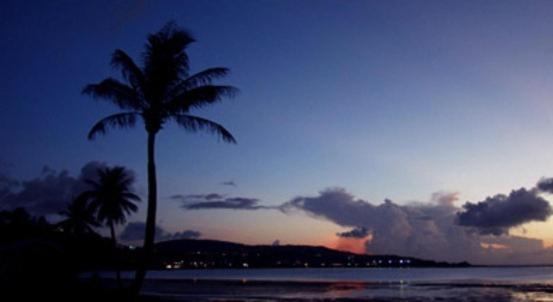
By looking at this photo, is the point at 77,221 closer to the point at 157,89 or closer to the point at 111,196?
the point at 111,196

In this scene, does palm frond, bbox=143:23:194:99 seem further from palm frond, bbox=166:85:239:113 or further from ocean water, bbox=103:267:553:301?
ocean water, bbox=103:267:553:301

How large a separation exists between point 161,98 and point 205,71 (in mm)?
2013

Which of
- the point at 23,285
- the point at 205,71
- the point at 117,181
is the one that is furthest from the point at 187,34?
the point at 117,181

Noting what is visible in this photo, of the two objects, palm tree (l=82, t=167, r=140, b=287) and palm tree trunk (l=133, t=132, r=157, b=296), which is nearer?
palm tree trunk (l=133, t=132, r=157, b=296)

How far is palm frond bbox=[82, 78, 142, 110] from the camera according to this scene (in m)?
19.3

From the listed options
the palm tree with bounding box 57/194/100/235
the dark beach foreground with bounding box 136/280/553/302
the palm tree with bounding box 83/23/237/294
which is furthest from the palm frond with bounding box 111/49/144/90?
the palm tree with bounding box 57/194/100/235

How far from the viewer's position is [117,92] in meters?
19.4

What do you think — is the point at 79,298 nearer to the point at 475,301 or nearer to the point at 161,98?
the point at 161,98

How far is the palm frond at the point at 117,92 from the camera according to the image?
1930 centimetres

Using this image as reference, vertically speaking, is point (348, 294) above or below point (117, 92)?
below

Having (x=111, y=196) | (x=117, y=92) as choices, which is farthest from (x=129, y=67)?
(x=111, y=196)

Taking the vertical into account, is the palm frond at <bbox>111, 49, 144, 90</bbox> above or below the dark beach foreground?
above

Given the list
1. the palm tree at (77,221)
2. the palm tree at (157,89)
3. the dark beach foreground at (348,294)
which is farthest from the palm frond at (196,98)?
the palm tree at (77,221)

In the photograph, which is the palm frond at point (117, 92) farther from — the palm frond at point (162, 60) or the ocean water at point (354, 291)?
the ocean water at point (354, 291)
